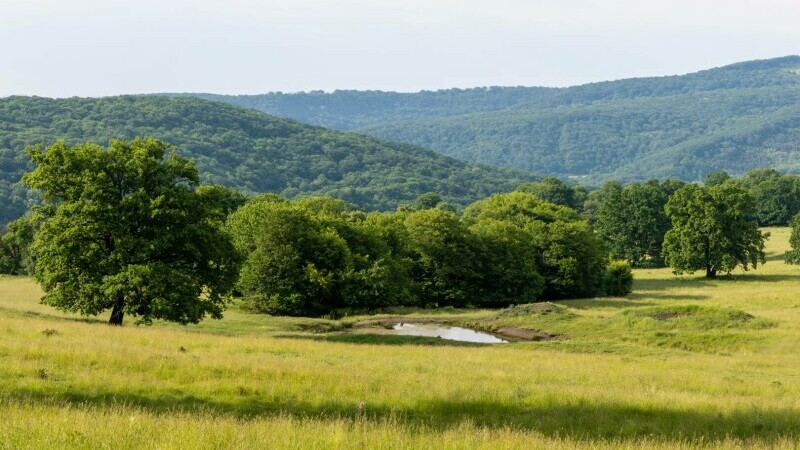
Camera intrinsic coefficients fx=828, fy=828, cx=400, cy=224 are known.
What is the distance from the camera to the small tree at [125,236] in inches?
1602

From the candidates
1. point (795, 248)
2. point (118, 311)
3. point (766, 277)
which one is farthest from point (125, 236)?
point (795, 248)

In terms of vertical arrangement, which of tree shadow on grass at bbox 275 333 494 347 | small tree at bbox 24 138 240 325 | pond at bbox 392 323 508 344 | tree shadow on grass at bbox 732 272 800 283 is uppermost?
small tree at bbox 24 138 240 325

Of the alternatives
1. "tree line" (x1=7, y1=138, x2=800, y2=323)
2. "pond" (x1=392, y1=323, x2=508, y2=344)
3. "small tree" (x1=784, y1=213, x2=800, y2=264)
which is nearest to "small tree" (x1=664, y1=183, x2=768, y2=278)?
"tree line" (x1=7, y1=138, x2=800, y2=323)

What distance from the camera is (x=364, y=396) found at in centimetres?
2042

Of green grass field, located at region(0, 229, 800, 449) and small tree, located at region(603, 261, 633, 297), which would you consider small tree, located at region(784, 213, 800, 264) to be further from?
green grass field, located at region(0, 229, 800, 449)

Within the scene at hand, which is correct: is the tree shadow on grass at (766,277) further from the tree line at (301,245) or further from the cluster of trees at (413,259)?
the cluster of trees at (413,259)

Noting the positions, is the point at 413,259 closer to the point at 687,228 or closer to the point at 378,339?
the point at 378,339

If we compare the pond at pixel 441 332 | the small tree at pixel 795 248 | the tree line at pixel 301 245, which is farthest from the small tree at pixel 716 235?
the pond at pixel 441 332

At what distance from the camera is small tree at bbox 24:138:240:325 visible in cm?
4069

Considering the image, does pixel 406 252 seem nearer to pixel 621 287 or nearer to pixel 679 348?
pixel 621 287

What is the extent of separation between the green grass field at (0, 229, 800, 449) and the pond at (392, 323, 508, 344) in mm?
16551

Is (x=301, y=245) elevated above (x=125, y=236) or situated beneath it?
situated beneath

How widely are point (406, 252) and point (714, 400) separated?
212 feet

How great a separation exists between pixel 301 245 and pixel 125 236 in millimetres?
30759
